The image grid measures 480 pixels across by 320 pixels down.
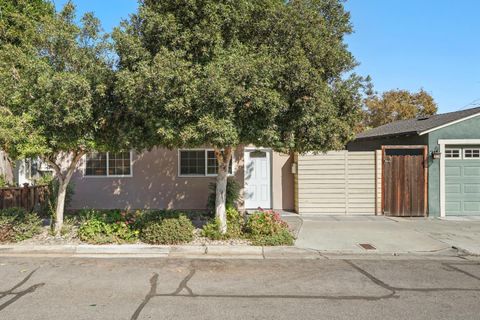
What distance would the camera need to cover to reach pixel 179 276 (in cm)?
629

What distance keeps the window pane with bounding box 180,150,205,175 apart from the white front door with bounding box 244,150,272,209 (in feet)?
5.81

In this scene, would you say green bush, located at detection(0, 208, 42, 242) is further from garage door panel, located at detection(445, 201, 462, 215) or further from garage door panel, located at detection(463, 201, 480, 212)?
garage door panel, located at detection(463, 201, 480, 212)

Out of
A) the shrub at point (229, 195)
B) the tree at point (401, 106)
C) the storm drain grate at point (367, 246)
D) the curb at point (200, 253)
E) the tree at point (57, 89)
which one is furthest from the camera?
the tree at point (401, 106)

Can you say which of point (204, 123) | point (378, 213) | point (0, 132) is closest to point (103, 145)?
point (0, 132)

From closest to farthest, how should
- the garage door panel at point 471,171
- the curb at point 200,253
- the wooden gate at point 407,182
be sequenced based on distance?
the curb at point 200,253, the wooden gate at point 407,182, the garage door panel at point 471,171

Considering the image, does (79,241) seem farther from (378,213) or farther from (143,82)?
(378,213)

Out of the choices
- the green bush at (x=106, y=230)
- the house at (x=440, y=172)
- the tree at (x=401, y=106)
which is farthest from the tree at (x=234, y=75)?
the tree at (x=401, y=106)

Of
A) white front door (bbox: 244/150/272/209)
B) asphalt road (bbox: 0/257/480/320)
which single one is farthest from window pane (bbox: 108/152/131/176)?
asphalt road (bbox: 0/257/480/320)

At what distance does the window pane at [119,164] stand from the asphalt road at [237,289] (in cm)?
584

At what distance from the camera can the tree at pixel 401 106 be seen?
109ft

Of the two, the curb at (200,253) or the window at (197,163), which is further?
the window at (197,163)

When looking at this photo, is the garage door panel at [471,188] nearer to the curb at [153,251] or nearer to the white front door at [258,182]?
the white front door at [258,182]

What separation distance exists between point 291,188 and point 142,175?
5.53 meters

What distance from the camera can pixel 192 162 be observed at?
43.5 ft
